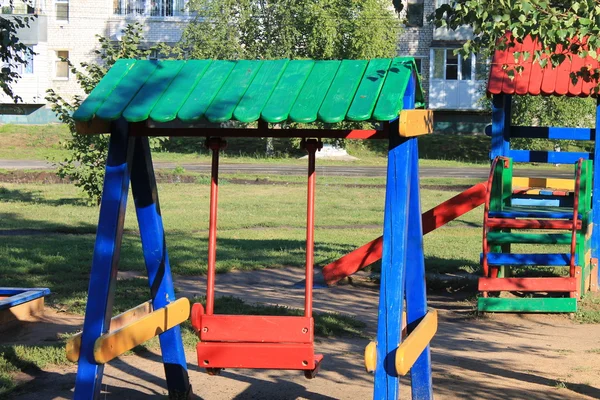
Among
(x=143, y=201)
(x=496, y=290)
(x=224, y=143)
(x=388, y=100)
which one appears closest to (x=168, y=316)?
(x=143, y=201)

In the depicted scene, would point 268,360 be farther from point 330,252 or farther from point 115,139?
point 330,252

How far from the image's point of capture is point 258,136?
4723 millimetres

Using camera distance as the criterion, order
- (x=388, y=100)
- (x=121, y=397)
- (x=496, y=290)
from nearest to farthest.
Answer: (x=388, y=100)
(x=121, y=397)
(x=496, y=290)


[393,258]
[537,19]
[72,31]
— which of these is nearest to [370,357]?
[393,258]

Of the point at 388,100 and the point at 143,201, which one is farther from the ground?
the point at 388,100

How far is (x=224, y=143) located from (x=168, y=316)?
1.03 meters

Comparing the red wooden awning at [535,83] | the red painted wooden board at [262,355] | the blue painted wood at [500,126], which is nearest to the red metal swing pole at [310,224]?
the red painted wooden board at [262,355]

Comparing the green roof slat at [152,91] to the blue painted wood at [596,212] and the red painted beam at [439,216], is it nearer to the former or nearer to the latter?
the red painted beam at [439,216]

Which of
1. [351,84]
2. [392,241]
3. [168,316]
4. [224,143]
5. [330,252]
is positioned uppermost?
[351,84]

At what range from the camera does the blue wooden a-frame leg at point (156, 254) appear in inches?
201

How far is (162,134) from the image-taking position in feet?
15.4

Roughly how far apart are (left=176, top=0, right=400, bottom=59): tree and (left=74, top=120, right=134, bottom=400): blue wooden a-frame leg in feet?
95.7

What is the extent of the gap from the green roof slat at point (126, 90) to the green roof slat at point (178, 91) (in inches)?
6.6

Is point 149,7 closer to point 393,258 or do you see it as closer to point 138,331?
point 138,331
